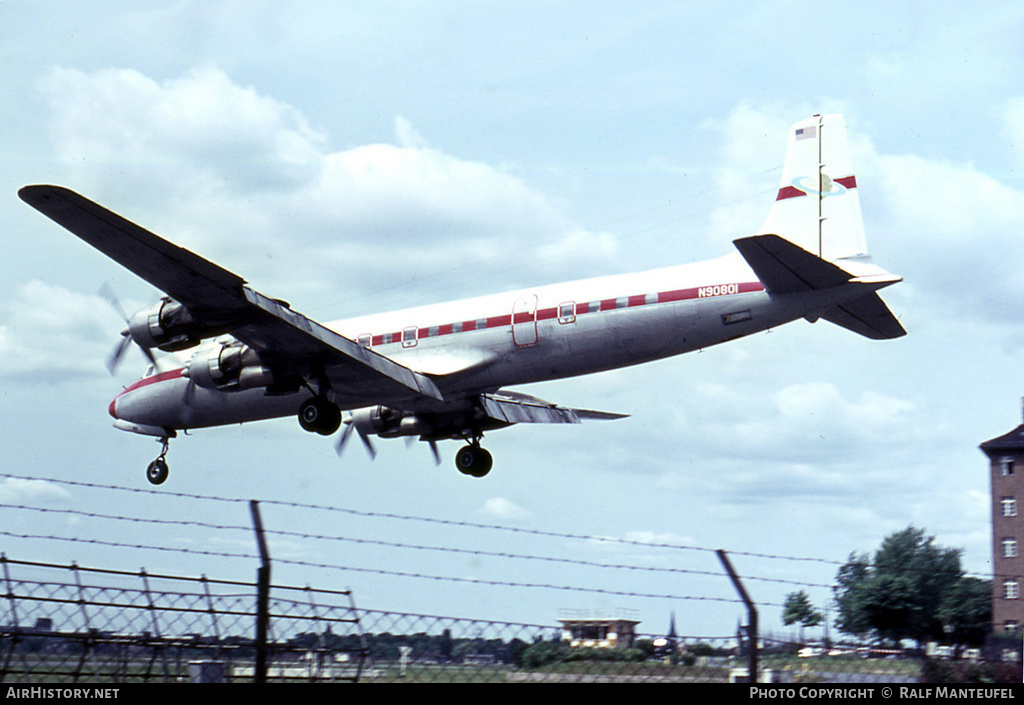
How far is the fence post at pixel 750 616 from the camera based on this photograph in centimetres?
918

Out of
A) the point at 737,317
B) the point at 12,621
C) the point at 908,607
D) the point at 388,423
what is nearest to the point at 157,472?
the point at 388,423

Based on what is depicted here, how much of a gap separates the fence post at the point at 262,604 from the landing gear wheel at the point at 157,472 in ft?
68.5

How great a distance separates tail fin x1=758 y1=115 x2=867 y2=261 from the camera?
2302cm

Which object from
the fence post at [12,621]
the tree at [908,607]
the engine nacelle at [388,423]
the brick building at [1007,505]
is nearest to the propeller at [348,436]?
the engine nacelle at [388,423]

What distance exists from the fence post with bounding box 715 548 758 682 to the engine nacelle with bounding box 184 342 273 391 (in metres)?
16.4

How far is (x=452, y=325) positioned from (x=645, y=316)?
15.4ft

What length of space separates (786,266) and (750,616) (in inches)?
495

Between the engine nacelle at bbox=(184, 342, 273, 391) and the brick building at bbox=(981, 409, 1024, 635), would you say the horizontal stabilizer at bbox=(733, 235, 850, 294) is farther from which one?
the brick building at bbox=(981, 409, 1024, 635)

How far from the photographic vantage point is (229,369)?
24.5 metres

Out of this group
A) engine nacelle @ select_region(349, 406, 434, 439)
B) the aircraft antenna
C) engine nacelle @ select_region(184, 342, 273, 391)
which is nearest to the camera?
the aircraft antenna

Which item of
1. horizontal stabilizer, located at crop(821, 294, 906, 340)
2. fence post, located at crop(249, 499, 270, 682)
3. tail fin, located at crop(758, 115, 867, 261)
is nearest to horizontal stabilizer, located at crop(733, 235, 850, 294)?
horizontal stabilizer, located at crop(821, 294, 906, 340)

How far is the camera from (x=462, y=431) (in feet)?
94.1

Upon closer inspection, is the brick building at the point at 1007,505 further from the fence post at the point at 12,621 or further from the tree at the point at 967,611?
the fence post at the point at 12,621
